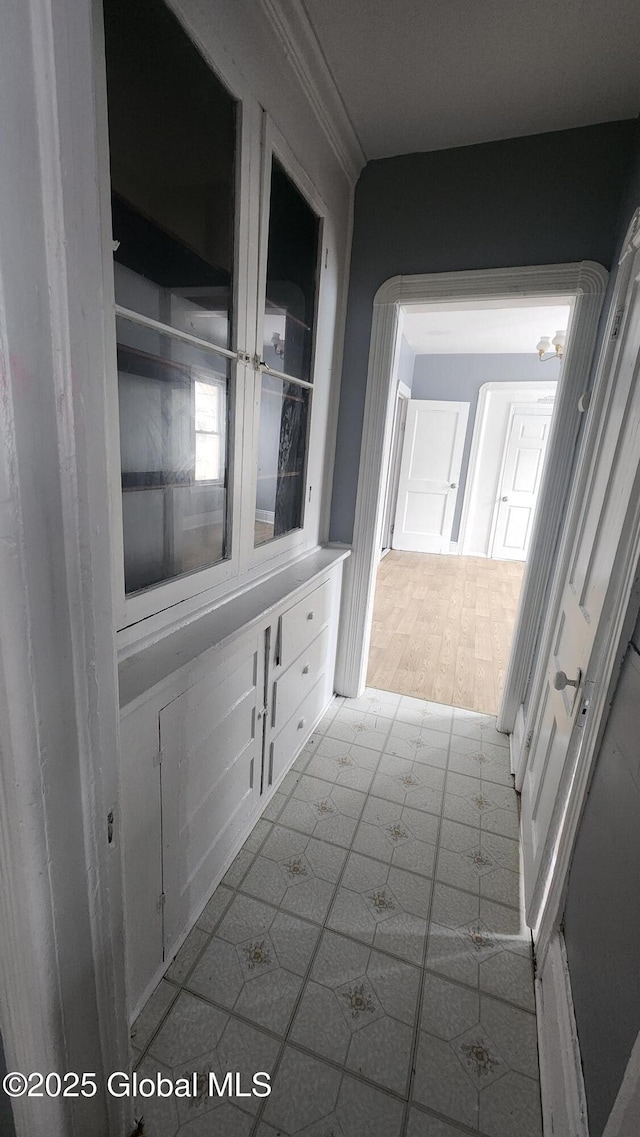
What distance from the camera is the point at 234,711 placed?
1483mm

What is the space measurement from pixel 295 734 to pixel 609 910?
1365 mm

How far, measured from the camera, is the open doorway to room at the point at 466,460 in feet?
15.0

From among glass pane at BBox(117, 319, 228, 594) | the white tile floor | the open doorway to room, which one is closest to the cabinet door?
the white tile floor

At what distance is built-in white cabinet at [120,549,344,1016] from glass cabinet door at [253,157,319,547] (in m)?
0.31

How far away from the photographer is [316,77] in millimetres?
1663

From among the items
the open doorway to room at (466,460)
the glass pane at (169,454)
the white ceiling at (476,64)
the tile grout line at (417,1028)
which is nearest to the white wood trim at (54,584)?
the glass pane at (169,454)

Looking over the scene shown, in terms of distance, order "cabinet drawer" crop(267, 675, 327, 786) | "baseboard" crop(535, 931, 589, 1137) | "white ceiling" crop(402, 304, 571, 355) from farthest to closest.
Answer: "white ceiling" crop(402, 304, 571, 355) → "cabinet drawer" crop(267, 675, 327, 786) → "baseboard" crop(535, 931, 589, 1137)

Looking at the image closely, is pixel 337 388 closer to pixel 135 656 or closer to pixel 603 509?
pixel 603 509

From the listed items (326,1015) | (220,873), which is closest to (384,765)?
(220,873)

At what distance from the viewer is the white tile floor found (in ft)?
3.49

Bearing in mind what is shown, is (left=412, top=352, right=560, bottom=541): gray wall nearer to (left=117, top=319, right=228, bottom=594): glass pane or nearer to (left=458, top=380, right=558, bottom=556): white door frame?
(left=458, top=380, right=558, bottom=556): white door frame

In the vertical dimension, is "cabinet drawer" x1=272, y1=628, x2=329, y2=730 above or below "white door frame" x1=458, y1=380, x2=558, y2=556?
below

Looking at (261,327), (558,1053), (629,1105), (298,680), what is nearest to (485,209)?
(261,327)

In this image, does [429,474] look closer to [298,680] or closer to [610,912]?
[298,680]
